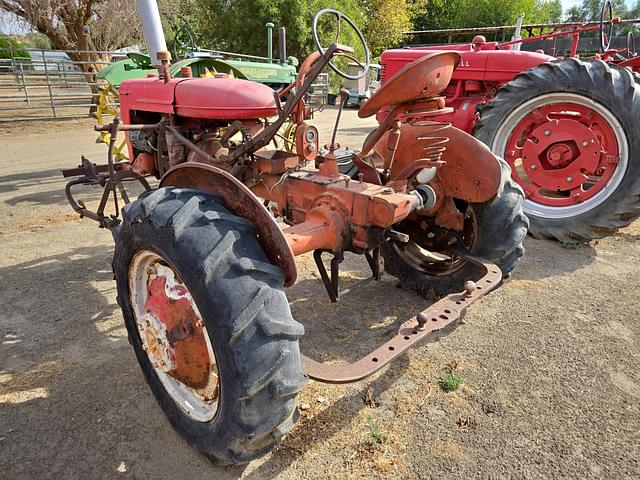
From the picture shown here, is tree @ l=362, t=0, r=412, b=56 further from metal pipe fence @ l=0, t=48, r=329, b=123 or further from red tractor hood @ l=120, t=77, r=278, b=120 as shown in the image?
red tractor hood @ l=120, t=77, r=278, b=120

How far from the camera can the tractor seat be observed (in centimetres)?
200

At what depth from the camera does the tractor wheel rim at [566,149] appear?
3994 mm

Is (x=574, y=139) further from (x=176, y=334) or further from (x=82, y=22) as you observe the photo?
(x=82, y=22)

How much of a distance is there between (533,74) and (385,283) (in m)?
2.40

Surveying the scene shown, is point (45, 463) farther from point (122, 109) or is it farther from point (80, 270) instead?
point (122, 109)

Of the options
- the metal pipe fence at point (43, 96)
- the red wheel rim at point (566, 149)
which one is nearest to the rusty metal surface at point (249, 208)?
the red wheel rim at point (566, 149)

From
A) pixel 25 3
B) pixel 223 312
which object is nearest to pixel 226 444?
pixel 223 312

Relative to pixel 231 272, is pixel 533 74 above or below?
above

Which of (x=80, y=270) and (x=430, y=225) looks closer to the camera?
(x=430, y=225)

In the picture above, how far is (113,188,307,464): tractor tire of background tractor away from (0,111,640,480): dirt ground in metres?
0.37

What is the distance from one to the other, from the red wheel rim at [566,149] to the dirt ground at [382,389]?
800 millimetres

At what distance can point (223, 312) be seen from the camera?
149cm

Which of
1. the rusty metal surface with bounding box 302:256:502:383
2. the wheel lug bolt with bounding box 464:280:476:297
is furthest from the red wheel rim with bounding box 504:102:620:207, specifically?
the wheel lug bolt with bounding box 464:280:476:297

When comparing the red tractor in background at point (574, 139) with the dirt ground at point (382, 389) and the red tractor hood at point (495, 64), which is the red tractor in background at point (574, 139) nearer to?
the dirt ground at point (382, 389)
